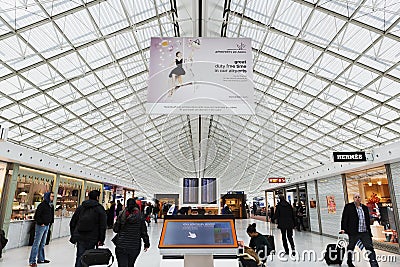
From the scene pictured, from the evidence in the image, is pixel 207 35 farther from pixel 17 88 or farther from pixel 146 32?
pixel 17 88

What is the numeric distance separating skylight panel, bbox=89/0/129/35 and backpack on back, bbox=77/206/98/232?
29.0 ft

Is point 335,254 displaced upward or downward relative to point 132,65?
downward

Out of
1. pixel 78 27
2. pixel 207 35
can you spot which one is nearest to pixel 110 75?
pixel 78 27

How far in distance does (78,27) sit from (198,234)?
1108cm

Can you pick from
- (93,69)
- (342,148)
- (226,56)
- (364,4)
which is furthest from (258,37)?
(342,148)

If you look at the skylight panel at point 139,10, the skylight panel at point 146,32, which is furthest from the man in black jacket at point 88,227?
the skylight panel at point 146,32

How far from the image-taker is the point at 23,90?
13.5 metres

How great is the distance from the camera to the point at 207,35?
13.3 meters

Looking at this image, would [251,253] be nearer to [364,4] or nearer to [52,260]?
[52,260]

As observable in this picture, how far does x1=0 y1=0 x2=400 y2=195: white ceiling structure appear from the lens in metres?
9.80

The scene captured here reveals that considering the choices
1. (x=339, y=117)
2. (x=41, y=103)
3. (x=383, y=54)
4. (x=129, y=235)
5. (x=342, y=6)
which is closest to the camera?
(x=129, y=235)

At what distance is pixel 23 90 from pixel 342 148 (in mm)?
20078

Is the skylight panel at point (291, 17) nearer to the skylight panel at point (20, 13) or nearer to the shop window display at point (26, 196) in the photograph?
the skylight panel at point (20, 13)

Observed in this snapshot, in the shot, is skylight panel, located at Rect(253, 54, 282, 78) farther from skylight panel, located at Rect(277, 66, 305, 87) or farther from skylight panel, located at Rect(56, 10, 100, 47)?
skylight panel, located at Rect(56, 10, 100, 47)
